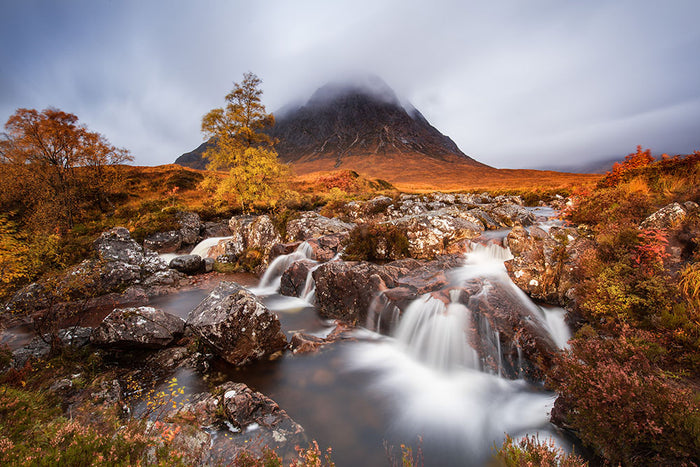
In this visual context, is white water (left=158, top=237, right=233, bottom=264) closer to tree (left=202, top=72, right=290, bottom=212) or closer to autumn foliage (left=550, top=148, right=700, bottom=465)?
tree (left=202, top=72, right=290, bottom=212)

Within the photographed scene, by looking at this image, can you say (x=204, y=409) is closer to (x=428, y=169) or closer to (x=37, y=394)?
(x=37, y=394)

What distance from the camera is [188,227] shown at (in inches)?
779

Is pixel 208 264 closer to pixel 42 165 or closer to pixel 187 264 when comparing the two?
pixel 187 264

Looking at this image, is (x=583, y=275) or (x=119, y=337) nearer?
(x=119, y=337)

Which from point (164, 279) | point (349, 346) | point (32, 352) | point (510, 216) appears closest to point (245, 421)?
point (349, 346)

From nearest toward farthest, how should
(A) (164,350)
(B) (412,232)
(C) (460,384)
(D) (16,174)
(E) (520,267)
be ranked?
(C) (460,384) < (A) (164,350) < (E) (520,267) < (B) (412,232) < (D) (16,174)

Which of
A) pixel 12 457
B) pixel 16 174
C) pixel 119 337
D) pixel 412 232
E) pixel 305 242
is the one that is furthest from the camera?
pixel 16 174

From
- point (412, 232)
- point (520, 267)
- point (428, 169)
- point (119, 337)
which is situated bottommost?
point (119, 337)

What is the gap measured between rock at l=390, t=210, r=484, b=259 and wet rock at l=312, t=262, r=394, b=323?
10.6 feet

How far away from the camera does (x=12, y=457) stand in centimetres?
222

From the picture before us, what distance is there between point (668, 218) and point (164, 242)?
24493 mm

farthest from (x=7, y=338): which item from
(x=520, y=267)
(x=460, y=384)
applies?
(x=520, y=267)

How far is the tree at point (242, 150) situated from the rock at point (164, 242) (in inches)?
194

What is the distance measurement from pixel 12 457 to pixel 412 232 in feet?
40.5
